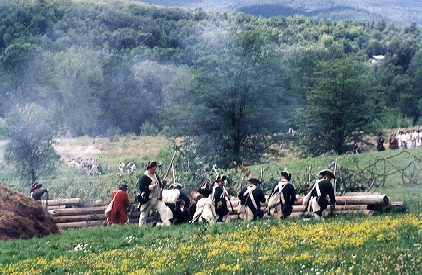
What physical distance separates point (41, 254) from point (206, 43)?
67.2m

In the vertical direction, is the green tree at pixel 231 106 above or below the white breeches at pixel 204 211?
above

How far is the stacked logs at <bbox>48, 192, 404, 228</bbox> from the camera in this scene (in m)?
26.0

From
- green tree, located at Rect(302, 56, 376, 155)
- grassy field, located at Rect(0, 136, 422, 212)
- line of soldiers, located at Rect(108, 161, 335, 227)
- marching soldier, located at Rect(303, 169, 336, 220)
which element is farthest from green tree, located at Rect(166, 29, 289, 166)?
marching soldier, located at Rect(303, 169, 336, 220)

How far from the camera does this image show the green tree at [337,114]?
6694 centimetres

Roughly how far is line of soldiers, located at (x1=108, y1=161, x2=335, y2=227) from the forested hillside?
107ft

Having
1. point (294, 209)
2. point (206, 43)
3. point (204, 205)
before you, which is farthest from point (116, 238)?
point (206, 43)

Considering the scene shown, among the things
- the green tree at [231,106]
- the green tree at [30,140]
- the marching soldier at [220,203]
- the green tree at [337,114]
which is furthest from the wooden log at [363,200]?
the green tree at [337,114]

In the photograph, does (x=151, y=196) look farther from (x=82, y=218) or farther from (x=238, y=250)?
(x=238, y=250)

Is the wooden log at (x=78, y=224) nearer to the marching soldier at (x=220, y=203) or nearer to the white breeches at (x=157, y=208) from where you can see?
the white breeches at (x=157, y=208)

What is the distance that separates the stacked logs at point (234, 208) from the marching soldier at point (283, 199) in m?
0.81

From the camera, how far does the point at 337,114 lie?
67062mm

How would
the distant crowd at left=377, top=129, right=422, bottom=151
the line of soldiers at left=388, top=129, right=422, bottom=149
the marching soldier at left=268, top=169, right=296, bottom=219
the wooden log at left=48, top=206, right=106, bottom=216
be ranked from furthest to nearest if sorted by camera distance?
the line of soldiers at left=388, top=129, right=422, bottom=149
the distant crowd at left=377, top=129, right=422, bottom=151
the wooden log at left=48, top=206, right=106, bottom=216
the marching soldier at left=268, top=169, right=296, bottom=219

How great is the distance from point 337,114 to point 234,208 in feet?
129

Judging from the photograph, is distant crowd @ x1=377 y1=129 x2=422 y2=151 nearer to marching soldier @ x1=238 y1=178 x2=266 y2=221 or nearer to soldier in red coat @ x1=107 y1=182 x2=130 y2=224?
soldier in red coat @ x1=107 y1=182 x2=130 y2=224
